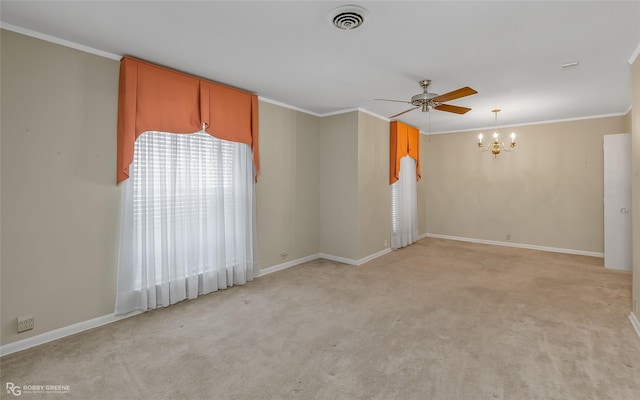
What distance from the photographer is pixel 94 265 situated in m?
2.97

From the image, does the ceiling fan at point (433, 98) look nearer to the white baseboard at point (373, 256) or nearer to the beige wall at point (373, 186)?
the beige wall at point (373, 186)

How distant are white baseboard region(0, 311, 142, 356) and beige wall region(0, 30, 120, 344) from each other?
→ 4cm

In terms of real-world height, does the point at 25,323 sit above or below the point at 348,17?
below

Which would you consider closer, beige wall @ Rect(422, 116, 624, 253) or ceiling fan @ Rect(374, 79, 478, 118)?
ceiling fan @ Rect(374, 79, 478, 118)

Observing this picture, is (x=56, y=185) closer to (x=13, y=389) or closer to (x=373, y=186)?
(x=13, y=389)

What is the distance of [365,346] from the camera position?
2637mm

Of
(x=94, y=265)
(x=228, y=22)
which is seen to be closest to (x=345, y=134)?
(x=228, y=22)

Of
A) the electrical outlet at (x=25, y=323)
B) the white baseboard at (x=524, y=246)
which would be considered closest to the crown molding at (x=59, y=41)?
the electrical outlet at (x=25, y=323)

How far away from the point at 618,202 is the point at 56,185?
24.0 feet

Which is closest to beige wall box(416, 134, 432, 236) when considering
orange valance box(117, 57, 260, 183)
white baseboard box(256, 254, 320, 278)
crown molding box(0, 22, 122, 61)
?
white baseboard box(256, 254, 320, 278)

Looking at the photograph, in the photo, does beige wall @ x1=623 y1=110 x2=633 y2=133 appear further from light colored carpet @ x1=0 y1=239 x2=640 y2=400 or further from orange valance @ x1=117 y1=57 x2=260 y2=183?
orange valance @ x1=117 y1=57 x2=260 y2=183

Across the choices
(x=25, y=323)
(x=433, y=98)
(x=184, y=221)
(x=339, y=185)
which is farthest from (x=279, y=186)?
(x=25, y=323)

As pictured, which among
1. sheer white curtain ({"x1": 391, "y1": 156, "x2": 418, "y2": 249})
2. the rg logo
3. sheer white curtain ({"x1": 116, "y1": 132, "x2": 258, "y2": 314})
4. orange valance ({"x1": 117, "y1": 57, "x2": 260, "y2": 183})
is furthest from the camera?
sheer white curtain ({"x1": 391, "y1": 156, "x2": 418, "y2": 249})

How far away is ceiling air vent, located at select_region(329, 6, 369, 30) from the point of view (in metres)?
2.23
